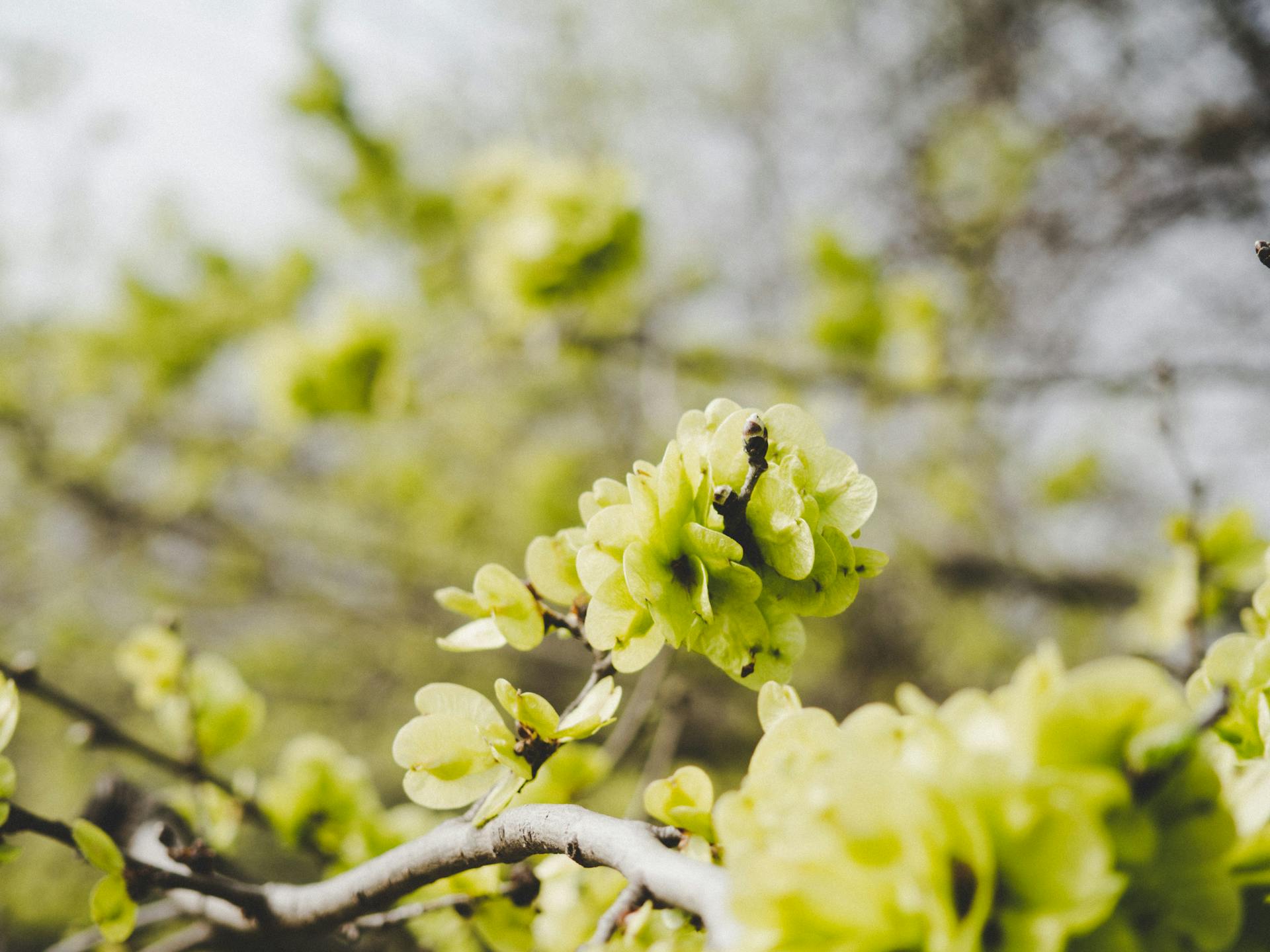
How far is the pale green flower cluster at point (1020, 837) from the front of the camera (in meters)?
0.45

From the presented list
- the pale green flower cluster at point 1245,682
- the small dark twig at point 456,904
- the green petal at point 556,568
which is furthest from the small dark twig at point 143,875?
the pale green flower cluster at point 1245,682

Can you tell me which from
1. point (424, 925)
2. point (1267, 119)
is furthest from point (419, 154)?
point (424, 925)

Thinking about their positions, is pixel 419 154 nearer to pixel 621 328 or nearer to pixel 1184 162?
pixel 621 328

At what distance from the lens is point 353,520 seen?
630 cm

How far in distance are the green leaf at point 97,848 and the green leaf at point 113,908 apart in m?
0.01

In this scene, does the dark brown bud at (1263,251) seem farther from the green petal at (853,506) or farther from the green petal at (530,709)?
the green petal at (530,709)

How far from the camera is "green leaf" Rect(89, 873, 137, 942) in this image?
0.82 m

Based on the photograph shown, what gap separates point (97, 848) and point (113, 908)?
2.8 inches

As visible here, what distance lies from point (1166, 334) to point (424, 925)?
14.6 feet

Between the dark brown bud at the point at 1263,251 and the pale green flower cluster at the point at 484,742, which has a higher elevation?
the dark brown bud at the point at 1263,251

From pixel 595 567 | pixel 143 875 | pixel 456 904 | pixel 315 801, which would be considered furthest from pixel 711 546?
pixel 315 801

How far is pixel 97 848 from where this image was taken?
83 centimetres

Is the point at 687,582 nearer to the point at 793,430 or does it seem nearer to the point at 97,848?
the point at 793,430

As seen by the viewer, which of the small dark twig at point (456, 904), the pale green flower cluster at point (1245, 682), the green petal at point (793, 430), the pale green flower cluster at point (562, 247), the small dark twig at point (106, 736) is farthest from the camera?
the pale green flower cluster at point (562, 247)
